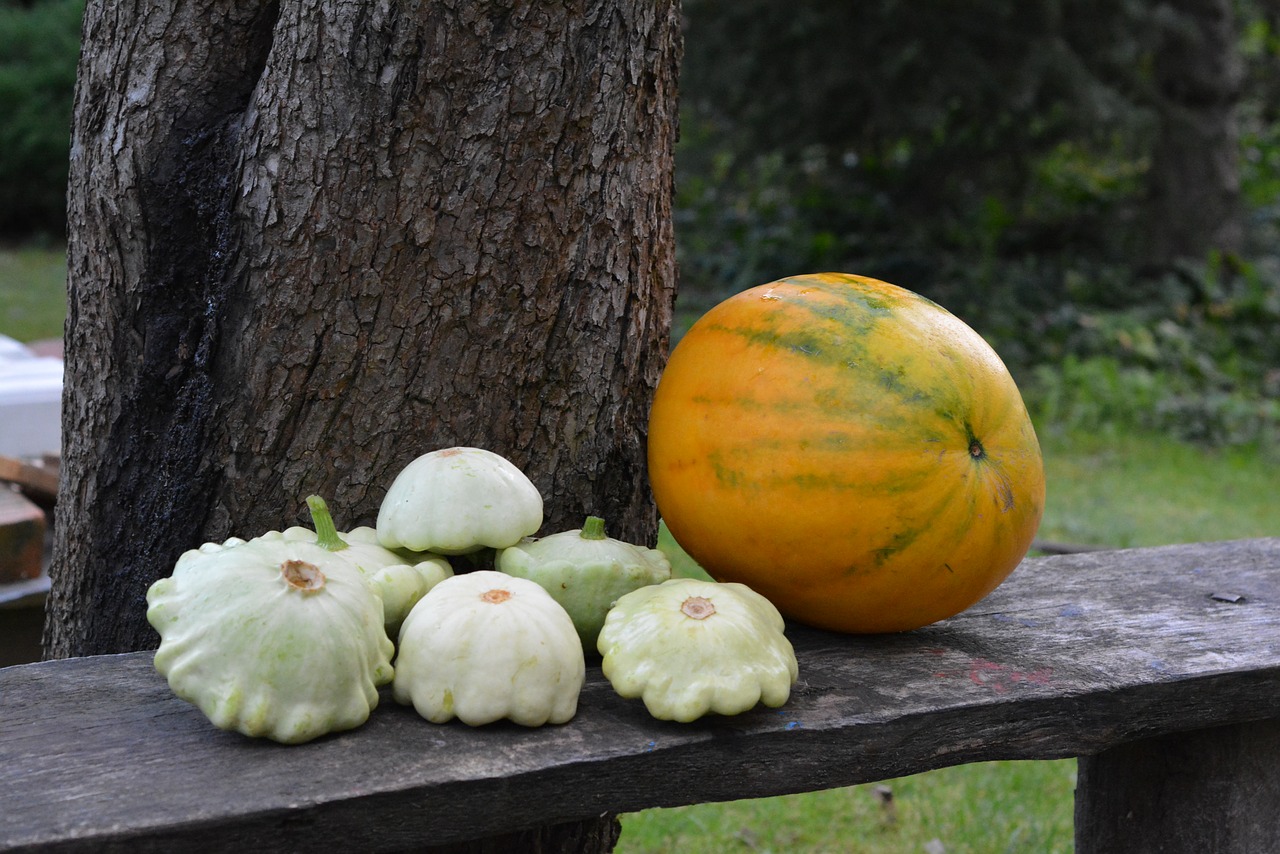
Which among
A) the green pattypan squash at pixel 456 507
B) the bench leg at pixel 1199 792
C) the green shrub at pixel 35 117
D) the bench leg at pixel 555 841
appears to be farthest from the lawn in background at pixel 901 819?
the green shrub at pixel 35 117

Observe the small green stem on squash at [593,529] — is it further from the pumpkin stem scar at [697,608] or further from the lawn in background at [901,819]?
the lawn in background at [901,819]

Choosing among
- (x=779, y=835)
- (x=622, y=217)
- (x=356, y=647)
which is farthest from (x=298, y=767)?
(x=779, y=835)

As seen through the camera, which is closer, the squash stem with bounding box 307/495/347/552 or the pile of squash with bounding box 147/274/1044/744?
the pile of squash with bounding box 147/274/1044/744

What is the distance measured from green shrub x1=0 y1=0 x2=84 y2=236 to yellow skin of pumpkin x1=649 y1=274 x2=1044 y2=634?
37.4ft

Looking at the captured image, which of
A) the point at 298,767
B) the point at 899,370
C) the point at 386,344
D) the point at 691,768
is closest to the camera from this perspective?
the point at 298,767

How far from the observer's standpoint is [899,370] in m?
1.87

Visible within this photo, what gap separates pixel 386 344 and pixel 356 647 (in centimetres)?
63

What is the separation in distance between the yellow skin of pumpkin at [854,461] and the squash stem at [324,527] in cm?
57

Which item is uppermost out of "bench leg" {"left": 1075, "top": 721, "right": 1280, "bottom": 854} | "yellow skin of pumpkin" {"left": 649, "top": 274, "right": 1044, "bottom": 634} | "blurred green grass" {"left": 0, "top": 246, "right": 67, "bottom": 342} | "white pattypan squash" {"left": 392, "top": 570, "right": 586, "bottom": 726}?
"yellow skin of pumpkin" {"left": 649, "top": 274, "right": 1044, "bottom": 634}

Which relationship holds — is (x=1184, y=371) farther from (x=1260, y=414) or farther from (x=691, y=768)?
(x=691, y=768)

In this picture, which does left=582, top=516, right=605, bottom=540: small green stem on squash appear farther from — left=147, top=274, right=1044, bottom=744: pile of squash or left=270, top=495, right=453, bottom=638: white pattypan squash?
left=270, top=495, right=453, bottom=638: white pattypan squash

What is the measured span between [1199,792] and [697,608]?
3.64 ft

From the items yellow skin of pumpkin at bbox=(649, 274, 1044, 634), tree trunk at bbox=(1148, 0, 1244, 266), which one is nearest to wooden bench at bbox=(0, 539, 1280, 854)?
yellow skin of pumpkin at bbox=(649, 274, 1044, 634)

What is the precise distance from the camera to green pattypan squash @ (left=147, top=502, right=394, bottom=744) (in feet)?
4.89
